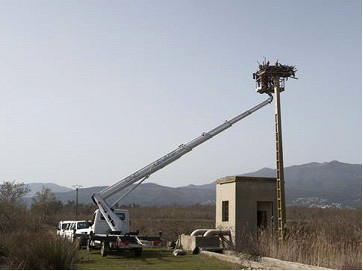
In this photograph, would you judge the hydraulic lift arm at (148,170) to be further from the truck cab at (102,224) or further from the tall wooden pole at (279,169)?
the tall wooden pole at (279,169)

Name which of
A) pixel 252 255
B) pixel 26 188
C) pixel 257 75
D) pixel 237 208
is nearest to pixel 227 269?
pixel 252 255

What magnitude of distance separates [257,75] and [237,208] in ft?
21.7

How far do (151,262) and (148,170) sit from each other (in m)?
6.10

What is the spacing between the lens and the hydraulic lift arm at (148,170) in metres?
22.2

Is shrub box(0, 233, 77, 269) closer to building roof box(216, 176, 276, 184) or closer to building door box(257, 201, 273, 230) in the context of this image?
building roof box(216, 176, 276, 184)

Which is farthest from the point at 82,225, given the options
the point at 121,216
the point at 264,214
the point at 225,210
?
the point at 264,214

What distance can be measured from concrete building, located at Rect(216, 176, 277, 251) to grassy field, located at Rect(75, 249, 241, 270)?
9.43 ft

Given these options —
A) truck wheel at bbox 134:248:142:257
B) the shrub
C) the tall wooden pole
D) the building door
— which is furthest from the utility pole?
the shrub

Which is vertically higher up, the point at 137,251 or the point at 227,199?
the point at 227,199

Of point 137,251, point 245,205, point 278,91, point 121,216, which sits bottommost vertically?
point 137,251

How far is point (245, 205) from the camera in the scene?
2184 cm

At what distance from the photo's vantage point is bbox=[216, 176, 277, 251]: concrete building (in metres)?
21.6

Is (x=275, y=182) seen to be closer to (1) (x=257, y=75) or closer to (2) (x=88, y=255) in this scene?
(1) (x=257, y=75)

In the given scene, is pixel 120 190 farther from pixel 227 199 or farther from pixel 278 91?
pixel 278 91
